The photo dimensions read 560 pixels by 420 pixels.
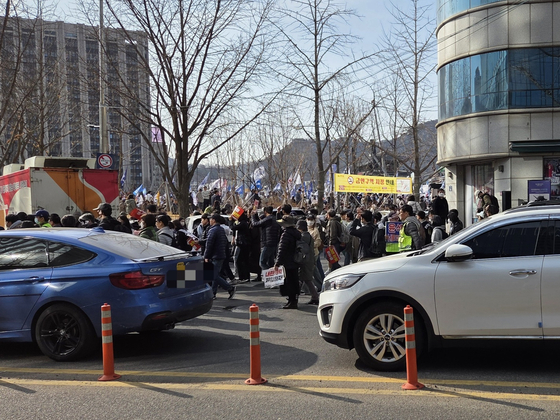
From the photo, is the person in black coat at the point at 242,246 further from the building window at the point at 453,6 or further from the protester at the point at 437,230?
the building window at the point at 453,6

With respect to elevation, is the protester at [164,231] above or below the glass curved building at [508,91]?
below

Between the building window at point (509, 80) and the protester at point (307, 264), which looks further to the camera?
the building window at point (509, 80)

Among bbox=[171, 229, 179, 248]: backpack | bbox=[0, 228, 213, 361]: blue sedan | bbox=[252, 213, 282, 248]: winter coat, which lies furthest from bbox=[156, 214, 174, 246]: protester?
bbox=[0, 228, 213, 361]: blue sedan

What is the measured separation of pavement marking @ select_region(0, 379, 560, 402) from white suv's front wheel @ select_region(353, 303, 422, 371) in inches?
24.0

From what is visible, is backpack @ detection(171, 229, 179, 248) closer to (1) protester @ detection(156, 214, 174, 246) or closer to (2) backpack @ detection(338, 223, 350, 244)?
(1) protester @ detection(156, 214, 174, 246)

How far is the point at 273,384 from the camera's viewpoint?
5898 mm

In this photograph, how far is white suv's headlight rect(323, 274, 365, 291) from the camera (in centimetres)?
632

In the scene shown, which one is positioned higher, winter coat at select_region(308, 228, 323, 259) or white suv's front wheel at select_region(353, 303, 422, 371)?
winter coat at select_region(308, 228, 323, 259)

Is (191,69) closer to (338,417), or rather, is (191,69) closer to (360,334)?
(360,334)

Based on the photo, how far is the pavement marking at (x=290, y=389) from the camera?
209 inches

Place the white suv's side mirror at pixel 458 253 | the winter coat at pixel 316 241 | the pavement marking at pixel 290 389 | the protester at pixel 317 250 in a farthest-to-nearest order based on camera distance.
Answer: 1. the protester at pixel 317 250
2. the winter coat at pixel 316 241
3. the white suv's side mirror at pixel 458 253
4. the pavement marking at pixel 290 389

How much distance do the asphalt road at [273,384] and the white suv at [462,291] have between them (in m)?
0.28

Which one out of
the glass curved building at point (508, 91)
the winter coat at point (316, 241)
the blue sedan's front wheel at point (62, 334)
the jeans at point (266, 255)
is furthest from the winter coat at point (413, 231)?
the glass curved building at point (508, 91)

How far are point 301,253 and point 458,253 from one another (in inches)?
192
